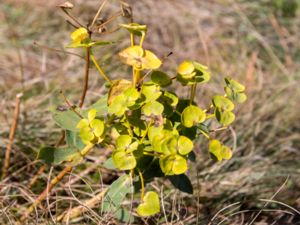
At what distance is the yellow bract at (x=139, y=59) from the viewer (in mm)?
1197

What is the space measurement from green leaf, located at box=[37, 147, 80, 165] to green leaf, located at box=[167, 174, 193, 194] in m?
0.22

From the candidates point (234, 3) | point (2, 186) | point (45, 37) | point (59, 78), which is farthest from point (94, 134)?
point (234, 3)

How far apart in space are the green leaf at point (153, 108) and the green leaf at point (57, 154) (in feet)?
0.75

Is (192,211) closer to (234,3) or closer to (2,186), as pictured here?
(2,186)

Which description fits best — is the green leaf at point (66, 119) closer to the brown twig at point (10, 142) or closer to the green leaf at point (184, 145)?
the green leaf at point (184, 145)

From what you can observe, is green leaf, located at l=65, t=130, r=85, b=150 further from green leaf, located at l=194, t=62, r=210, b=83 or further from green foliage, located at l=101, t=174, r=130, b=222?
green leaf, located at l=194, t=62, r=210, b=83

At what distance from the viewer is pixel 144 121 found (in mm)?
1274

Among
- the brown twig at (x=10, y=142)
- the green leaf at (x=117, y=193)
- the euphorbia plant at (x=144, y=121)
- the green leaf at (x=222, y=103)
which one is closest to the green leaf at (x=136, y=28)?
the euphorbia plant at (x=144, y=121)

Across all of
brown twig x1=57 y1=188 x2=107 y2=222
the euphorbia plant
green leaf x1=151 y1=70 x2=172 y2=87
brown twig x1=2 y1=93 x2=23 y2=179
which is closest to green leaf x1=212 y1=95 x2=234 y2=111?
the euphorbia plant

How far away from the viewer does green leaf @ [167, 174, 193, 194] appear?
53.8 inches

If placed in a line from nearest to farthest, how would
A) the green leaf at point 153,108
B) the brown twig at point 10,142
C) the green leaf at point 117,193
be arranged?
1. the green leaf at point 153,108
2. the green leaf at point 117,193
3. the brown twig at point 10,142

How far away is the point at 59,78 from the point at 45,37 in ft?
1.62

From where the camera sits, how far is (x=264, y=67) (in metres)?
2.88

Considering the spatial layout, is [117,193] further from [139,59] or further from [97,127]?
[139,59]
